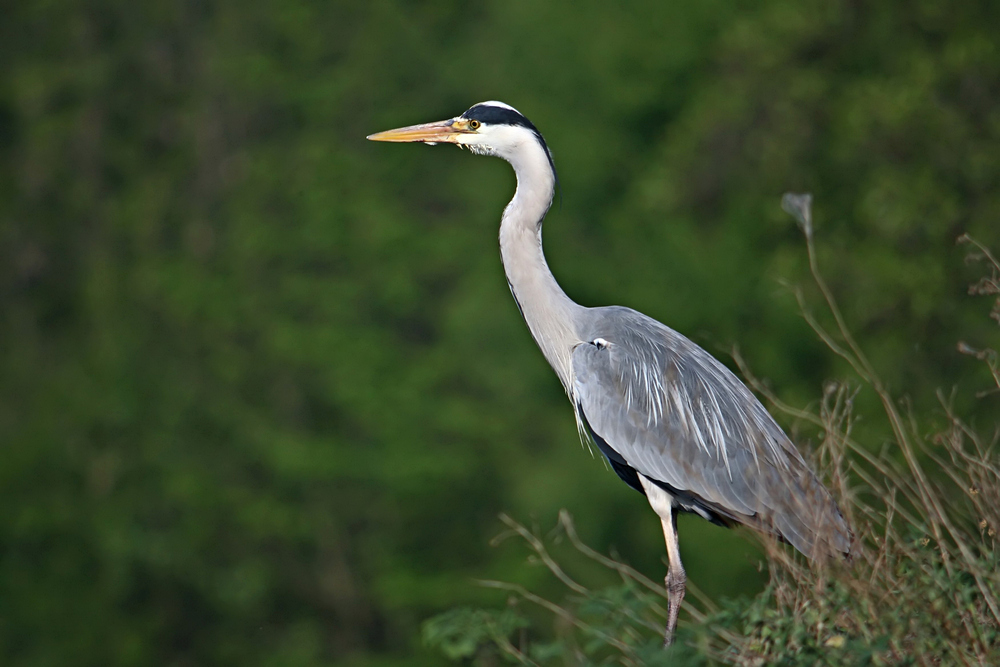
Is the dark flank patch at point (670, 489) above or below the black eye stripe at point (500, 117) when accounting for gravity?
below

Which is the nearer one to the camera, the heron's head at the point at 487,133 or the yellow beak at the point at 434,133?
the heron's head at the point at 487,133

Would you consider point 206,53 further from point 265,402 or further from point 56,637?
point 56,637

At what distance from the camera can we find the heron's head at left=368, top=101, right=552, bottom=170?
18.9 feet

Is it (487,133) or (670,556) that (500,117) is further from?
(670,556)

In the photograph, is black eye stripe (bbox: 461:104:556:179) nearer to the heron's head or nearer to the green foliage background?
the heron's head

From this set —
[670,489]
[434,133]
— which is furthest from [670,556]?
[434,133]

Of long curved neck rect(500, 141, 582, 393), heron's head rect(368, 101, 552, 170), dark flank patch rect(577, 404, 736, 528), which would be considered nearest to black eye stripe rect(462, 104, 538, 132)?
heron's head rect(368, 101, 552, 170)

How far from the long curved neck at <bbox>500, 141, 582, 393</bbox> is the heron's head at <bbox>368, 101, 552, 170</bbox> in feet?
0.28

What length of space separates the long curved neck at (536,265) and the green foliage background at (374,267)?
23.0 feet

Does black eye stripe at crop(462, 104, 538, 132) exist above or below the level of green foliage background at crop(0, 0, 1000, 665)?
above

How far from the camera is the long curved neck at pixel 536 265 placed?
5609mm

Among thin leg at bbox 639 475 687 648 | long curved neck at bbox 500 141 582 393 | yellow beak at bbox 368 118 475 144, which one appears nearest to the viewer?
thin leg at bbox 639 475 687 648

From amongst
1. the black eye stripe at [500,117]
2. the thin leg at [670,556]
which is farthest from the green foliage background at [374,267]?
the thin leg at [670,556]

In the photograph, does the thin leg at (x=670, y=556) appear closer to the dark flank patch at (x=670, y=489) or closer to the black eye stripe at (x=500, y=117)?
the dark flank patch at (x=670, y=489)
